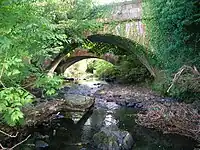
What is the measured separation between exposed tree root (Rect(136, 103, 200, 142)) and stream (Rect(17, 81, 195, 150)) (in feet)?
0.57

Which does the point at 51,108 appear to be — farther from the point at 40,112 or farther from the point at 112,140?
the point at 112,140

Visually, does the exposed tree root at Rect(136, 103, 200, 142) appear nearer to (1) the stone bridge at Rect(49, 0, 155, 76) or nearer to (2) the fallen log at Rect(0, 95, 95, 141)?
(2) the fallen log at Rect(0, 95, 95, 141)

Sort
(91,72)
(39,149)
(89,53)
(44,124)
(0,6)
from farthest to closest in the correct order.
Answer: (91,72), (89,53), (44,124), (39,149), (0,6)

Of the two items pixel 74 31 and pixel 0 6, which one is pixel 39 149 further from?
pixel 74 31

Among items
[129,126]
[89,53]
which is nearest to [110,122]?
[129,126]

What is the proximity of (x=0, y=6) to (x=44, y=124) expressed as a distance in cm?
439

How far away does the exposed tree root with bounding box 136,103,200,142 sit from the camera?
6.33 m

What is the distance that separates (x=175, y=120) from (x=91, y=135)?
2.07m

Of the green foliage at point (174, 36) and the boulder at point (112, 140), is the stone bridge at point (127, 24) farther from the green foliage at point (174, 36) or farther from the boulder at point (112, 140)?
the boulder at point (112, 140)

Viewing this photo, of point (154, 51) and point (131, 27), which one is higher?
point (131, 27)

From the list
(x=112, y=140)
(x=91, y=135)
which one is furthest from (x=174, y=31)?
(x=112, y=140)

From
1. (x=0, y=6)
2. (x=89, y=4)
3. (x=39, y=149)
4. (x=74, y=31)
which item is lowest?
(x=39, y=149)

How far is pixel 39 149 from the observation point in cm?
550

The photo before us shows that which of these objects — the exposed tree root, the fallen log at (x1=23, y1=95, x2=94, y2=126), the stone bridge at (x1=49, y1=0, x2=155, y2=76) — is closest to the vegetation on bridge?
the stone bridge at (x1=49, y1=0, x2=155, y2=76)
